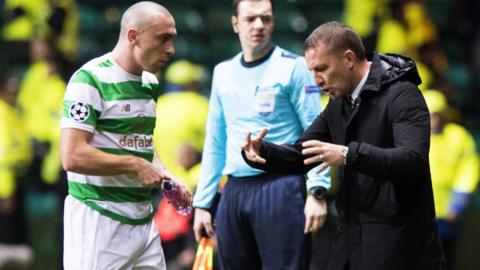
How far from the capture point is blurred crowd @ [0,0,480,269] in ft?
30.4

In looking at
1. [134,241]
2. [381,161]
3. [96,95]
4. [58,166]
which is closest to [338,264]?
[381,161]

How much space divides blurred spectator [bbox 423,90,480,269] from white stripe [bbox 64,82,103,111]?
443 centimetres

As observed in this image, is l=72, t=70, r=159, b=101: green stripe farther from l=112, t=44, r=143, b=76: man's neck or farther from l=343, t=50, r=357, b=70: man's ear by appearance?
l=343, t=50, r=357, b=70: man's ear

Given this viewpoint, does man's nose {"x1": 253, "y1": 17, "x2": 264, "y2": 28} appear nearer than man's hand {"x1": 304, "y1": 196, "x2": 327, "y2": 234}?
No

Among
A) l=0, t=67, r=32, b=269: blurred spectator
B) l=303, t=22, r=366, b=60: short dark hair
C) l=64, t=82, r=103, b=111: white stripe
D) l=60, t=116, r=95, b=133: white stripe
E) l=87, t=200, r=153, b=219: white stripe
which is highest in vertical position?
l=303, t=22, r=366, b=60: short dark hair

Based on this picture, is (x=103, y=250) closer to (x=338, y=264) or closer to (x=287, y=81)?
(x=338, y=264)

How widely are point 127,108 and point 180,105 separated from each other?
4701 millimetres

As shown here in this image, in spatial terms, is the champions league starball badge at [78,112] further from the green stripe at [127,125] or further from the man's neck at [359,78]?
the man's neck at [359,78]

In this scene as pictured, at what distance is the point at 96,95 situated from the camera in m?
5.29

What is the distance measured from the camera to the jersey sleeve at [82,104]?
5.20 meters

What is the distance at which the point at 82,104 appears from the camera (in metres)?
5.21

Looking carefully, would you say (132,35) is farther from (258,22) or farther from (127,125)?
(258,22)

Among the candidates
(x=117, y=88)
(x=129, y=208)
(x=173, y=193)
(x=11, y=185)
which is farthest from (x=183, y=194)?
(x=11, y=185)

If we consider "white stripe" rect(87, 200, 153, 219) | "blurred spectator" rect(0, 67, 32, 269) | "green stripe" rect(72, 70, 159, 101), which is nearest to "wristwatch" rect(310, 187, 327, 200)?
"white stripe" rect(87, 200, 153, 219)
